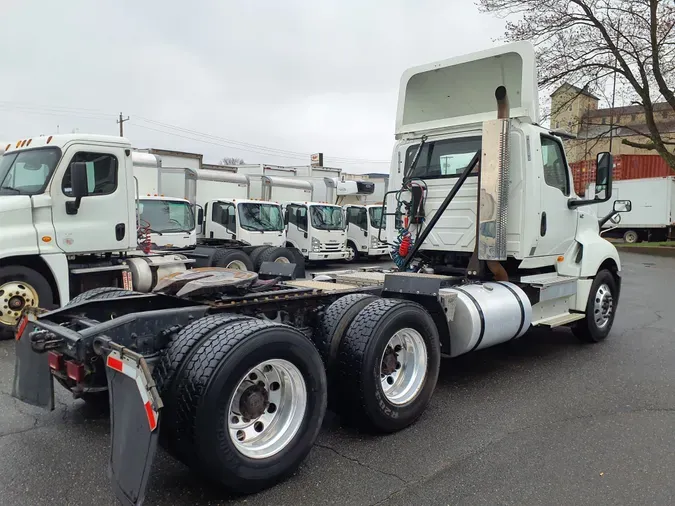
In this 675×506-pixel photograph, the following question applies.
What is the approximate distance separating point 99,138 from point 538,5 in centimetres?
1946

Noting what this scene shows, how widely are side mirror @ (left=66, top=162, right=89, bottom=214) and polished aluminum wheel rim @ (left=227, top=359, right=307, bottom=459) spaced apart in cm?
503

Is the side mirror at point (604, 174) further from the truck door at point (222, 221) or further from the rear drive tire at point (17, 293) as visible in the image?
the truck door at point (222, 221)

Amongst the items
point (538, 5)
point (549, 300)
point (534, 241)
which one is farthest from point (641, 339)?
point (538, 5)

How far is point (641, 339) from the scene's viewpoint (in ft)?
23.5

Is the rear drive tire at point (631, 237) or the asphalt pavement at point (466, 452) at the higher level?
the rear drive tire at point (631, 237)

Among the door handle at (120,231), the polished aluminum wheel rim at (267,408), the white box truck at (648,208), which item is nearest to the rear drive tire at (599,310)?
the polished aluminum wheel rim at (267,408)

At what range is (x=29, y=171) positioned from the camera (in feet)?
24.0

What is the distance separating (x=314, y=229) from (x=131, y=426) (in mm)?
14781

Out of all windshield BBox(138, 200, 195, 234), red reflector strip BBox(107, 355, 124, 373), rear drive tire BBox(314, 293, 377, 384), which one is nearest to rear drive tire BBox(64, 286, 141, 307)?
red reflector strip BBox(107, 355, 124, 373)

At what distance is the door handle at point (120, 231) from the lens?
7.70 meters

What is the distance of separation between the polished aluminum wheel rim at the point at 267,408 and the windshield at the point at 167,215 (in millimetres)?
9573

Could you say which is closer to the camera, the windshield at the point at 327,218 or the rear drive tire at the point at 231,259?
the rear drive tire at the point at 231,259

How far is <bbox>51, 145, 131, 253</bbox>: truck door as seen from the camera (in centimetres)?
720

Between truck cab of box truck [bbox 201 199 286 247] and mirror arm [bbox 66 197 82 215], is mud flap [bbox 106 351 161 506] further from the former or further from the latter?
truck cab of box truck [bbox 201 199 286 247]
